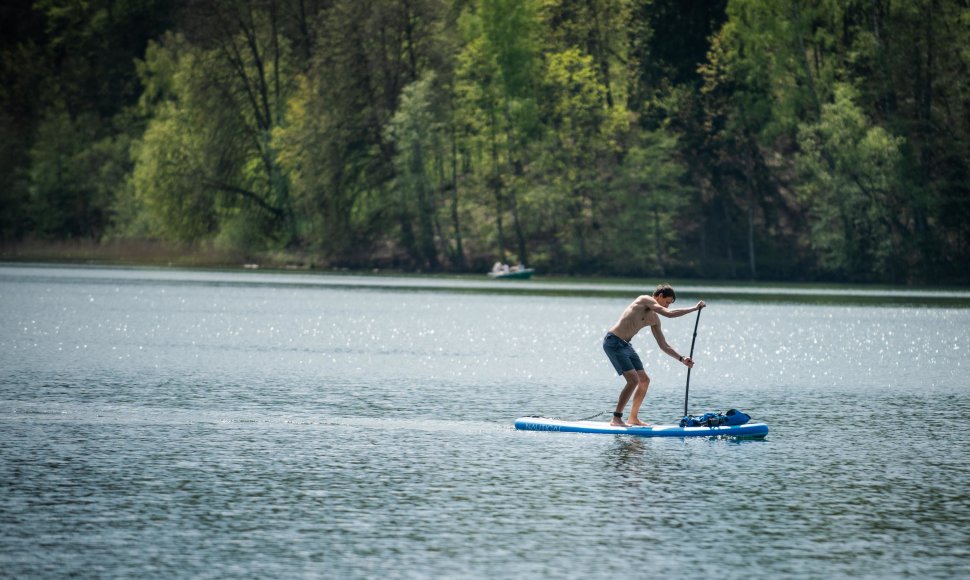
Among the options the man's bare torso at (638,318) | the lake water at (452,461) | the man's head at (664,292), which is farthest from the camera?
the man's bare torso at (638,318)

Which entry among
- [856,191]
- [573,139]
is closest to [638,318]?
[856,191]

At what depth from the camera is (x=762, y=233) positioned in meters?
98.7

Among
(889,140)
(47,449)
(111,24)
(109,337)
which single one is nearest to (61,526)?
(47,449)

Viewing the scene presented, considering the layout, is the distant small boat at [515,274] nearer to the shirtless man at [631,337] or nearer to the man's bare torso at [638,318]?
the shirtless man at [631,337]

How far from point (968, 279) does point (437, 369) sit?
2421 inches

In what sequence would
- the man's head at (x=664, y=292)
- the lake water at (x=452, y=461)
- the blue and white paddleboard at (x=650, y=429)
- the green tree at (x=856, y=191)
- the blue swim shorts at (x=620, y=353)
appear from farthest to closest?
the green tree at (x=856, y=191) < the blue and white paddleboard at (x=650, y=429) < the blue swim shorts at (x=620, y=353) < the man's head at (x=664, y=292) < the lake water at (x=452, y=461)

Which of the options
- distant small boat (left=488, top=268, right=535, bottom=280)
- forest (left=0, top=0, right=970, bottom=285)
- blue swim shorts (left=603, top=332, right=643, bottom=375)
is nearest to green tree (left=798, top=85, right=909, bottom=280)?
forest (left=0, top=0, right=970, bottom=285)

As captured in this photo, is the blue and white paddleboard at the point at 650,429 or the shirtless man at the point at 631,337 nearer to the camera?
the shirtless man at the point at 631,337

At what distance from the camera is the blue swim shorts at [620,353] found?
2352 centimetres

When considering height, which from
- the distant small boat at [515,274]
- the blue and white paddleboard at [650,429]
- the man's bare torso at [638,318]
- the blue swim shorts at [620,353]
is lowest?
the blue and white paddleboard at [650,429]

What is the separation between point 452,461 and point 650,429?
3965mm

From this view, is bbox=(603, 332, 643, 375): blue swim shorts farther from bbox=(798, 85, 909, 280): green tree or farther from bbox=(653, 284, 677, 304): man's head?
bbox=(798, 85, 909, 280): green tree

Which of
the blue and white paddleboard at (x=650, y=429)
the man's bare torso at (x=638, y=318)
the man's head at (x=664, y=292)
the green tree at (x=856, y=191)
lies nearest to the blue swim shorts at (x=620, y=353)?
the man's bare torso at (x=638, y=318)

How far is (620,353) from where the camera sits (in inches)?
A: 928
